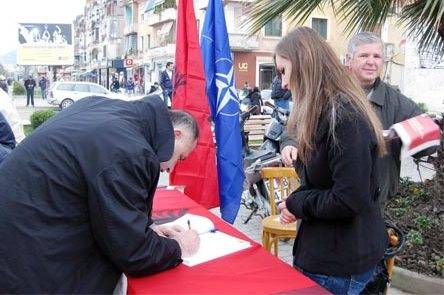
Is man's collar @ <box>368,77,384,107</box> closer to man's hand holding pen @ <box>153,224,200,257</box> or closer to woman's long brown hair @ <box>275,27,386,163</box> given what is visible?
woman's long brown hair @ <box>275,27,386,163</box>

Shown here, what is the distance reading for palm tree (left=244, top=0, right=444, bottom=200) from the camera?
4.10 meters

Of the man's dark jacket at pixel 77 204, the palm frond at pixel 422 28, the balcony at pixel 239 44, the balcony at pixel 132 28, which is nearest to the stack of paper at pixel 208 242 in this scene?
the man's dark jacket at pixel 77 204

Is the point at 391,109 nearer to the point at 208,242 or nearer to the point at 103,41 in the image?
the point at 208,242

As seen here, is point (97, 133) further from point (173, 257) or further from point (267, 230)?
point (267, 230)

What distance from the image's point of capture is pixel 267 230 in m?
3.70

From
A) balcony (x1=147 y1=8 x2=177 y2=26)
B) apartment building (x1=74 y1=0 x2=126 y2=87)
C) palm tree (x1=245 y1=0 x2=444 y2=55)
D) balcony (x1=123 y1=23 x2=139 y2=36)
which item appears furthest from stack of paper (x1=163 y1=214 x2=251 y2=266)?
balcony (x1=123 y1=23 x2=139 y2=36)

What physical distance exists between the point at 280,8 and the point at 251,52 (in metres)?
33.0

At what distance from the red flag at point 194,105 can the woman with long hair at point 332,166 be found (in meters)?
1.44

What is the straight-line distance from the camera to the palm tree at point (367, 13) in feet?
13.4

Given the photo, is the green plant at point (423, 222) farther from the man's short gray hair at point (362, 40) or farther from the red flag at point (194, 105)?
the man's short gray hair at point (362, 40)

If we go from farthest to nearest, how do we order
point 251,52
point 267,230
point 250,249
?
1. point 251,52
2. point 267,230
3. point 250,249

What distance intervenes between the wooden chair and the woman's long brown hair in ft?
5.50

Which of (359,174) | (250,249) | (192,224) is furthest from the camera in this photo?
(192,224)

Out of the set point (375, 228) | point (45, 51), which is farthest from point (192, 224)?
point (45, 51)
